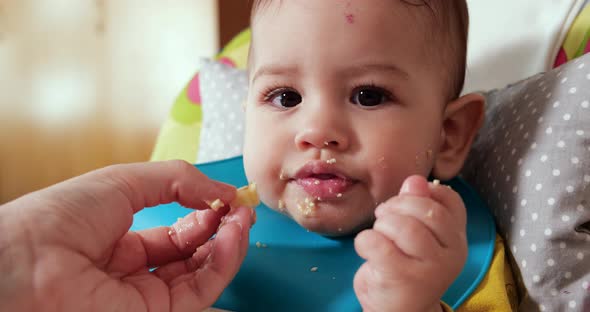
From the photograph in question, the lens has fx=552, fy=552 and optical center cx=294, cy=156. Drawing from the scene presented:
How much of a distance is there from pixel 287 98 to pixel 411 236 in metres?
0.36

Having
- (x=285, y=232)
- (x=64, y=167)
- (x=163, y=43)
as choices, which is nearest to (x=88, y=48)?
(x=163, y=43)

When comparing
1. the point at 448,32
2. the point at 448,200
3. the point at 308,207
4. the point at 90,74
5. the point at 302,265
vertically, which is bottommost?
the point at 90,74

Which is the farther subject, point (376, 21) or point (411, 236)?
point (376, 21)

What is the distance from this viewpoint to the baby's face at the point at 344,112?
2.56ft

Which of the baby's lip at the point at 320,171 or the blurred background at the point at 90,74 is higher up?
the baby's lip at the point at 320,171

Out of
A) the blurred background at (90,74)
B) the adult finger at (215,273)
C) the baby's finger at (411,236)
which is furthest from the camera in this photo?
the blurred background at (90,74)

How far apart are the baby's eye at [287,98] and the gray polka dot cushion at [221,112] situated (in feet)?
1.32

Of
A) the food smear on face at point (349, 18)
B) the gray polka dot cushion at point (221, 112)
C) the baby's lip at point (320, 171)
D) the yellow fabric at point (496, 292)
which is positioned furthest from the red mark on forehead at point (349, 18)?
the gray polka dot cushion at point (221, 112)

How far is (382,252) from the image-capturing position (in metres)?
0.58

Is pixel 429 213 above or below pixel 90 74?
above

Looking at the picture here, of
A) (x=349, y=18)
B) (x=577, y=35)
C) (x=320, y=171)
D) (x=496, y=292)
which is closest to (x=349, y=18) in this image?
(x=349, y=18)

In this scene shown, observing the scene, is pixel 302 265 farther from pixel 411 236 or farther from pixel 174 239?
pixel 411 236

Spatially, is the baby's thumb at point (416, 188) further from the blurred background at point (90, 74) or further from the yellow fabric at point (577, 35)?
the blurred background at point (90, 74)

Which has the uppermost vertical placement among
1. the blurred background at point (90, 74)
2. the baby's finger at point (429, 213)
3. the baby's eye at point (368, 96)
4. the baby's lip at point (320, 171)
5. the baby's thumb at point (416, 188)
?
the baby's eye at point (368, 96)
